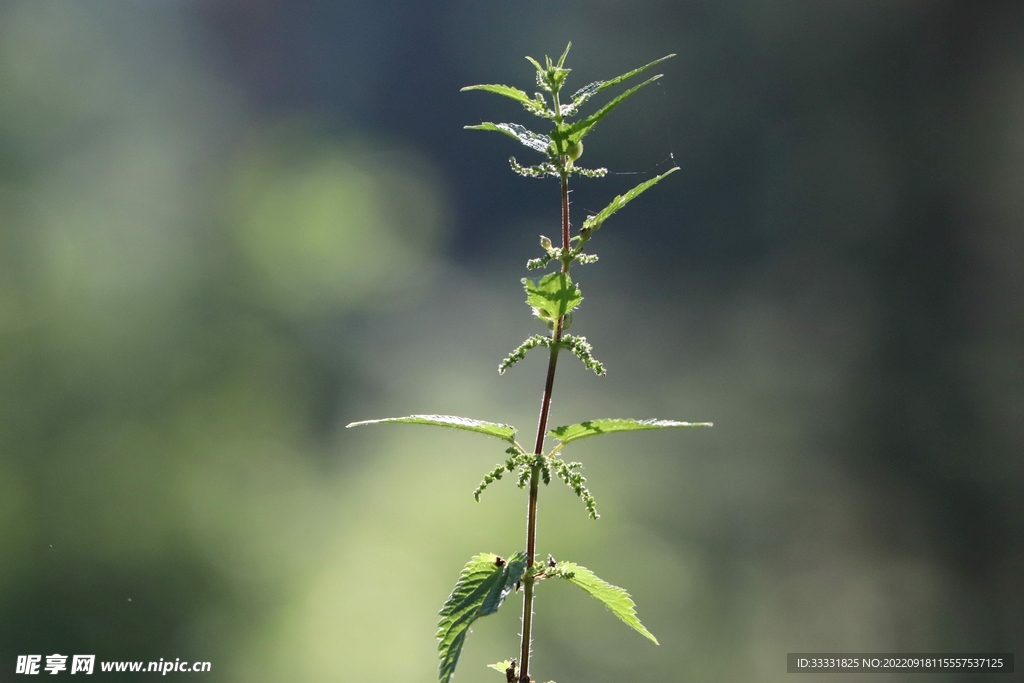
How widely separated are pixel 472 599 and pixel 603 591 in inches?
5.1

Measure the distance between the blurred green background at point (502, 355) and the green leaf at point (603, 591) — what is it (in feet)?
12.2

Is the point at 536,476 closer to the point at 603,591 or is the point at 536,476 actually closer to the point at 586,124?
the point at 603,591

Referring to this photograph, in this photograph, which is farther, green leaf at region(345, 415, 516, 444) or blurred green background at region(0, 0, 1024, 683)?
blurred green background at region(0, 0, 1024, 683)

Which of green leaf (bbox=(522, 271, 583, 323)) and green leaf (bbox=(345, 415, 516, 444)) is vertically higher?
green leaf (bbox=(522, 271, 583, 323))

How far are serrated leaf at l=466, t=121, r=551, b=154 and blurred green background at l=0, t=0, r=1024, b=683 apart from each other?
3.88 metres

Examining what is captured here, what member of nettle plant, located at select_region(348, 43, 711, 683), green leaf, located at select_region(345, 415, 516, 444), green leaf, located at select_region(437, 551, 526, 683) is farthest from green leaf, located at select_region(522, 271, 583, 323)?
green leaf, located at select_region(437, 551, 526, 683)

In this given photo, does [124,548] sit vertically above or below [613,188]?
below

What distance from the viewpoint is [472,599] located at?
60cm

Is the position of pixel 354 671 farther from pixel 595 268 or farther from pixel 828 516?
pixel 595 268

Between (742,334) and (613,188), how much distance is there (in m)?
2.27

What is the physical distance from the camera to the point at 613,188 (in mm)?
8383

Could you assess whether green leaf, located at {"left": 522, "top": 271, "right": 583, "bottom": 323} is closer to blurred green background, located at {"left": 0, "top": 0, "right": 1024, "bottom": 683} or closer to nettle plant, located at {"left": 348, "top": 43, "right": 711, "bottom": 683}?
nettle plant, located at {"left": 348, "top": 43, "right": 711, "bottom": 683}

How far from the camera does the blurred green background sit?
16.5 ft

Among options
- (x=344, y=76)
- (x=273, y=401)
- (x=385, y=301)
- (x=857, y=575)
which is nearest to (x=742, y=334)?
(x=857, y=575)
